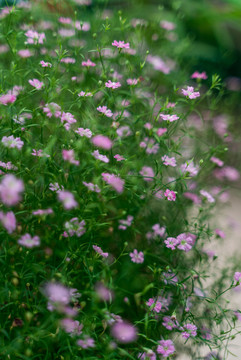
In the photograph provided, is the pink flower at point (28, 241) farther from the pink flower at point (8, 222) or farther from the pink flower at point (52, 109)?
the pink flower at point (52, 109)

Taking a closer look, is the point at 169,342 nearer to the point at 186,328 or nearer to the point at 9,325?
the point at 186,328

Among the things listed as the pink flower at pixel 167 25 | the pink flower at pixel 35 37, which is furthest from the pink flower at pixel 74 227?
the pink flower at pixel 167 25

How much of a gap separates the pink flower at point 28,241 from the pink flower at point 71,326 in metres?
0.15

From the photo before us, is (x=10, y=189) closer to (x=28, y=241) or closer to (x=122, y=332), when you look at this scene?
(x=28, y=241)

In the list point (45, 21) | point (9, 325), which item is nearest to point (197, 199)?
point (9, 325)

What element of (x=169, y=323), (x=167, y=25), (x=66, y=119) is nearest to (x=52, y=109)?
(x=66, y=119)

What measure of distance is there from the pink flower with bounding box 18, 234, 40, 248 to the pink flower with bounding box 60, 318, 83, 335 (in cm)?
15

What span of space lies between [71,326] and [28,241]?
0.59ft

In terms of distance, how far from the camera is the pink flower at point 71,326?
68 centimetres

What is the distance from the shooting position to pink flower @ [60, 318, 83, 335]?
680mm

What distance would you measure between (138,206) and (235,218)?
782 mm

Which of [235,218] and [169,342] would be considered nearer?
[169,342]

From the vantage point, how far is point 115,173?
0.87 metres

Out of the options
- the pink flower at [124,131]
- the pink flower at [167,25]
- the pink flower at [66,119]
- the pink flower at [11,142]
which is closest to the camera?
the pink flower at [11,142]
